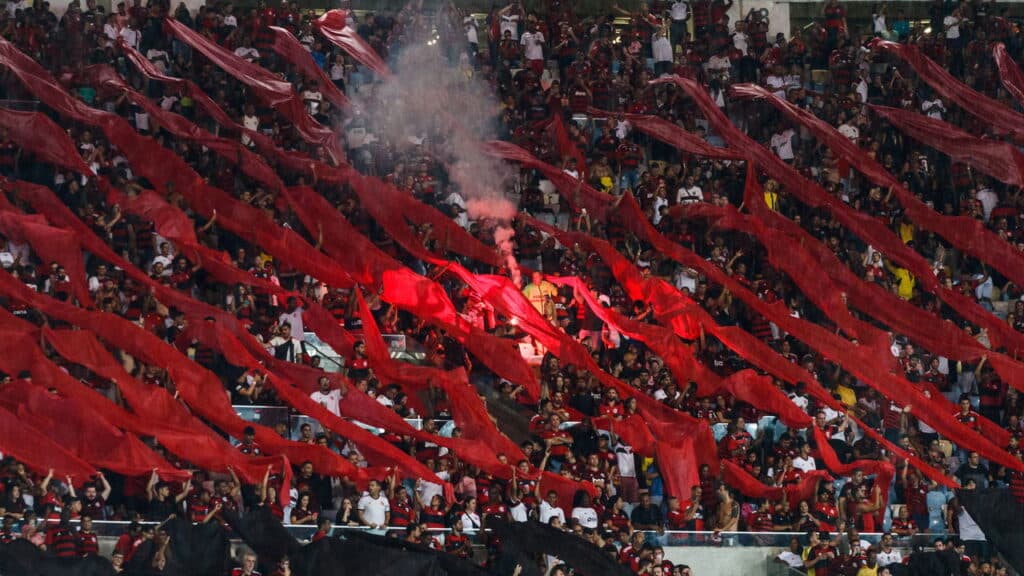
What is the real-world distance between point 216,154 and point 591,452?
689cm

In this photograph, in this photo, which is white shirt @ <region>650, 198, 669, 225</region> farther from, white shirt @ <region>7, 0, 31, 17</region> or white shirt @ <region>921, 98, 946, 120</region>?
white shirt @ <region>7, 0, 31, 17</region>

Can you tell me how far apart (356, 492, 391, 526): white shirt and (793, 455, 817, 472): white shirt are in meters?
4.47

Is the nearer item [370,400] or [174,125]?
[370,400]

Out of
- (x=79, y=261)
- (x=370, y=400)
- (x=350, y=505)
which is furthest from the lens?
(x=79, y=261)

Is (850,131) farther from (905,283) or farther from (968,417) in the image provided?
(968,417)

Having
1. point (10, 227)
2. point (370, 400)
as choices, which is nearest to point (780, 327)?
point (370, 400)

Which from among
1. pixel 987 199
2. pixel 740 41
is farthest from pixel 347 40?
pixel 987 199

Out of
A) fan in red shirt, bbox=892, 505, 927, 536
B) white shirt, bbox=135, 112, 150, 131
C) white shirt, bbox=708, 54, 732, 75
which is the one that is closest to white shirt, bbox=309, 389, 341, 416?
fan in red shirt, bbox=892, 505, 927, 536

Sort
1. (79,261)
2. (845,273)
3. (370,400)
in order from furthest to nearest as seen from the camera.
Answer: (845,273)
(79,261)
(370,400)

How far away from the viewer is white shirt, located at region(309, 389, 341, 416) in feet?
70.1

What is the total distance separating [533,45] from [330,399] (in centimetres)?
866

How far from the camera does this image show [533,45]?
28531 millimetres

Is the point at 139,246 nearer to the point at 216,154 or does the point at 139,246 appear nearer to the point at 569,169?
the point at 216,154

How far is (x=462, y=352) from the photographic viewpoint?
902 inches
